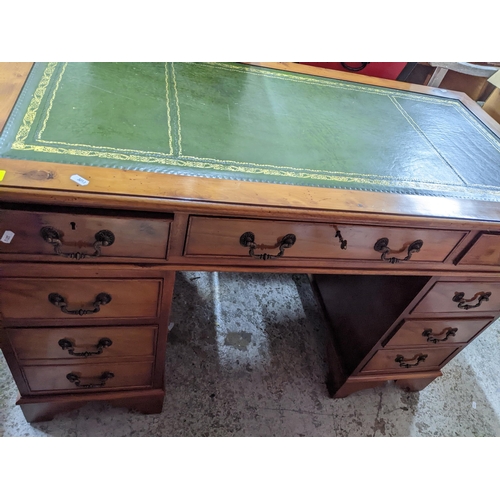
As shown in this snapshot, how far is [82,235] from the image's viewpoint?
749 millimetres

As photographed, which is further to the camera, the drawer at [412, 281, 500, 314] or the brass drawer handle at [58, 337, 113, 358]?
the drawer at [412, 281, 500, 314]

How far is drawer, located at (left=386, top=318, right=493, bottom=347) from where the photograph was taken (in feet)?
4.12

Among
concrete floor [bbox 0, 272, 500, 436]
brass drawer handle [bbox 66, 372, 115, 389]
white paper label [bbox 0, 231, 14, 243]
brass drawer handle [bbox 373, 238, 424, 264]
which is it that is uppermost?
brass drawer handle [bbox 373, 238, 424, 264]

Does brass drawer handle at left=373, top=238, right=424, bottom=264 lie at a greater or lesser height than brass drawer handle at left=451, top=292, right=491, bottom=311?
greater

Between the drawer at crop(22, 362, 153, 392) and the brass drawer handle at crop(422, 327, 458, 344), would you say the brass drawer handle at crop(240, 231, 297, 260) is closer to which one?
the drawer at crop(22, 362, 153, 392)

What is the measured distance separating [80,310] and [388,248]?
0.75 m

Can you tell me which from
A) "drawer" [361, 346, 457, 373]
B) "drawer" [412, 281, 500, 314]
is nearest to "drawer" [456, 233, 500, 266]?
"drawer" [412, 281, 500, 314]

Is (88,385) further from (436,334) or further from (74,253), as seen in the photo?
(436,334)

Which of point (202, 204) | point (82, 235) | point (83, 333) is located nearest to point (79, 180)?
point (82, 235)

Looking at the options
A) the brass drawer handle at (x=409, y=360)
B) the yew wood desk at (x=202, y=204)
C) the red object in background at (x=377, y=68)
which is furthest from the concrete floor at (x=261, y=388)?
the red object in background at (x=377, y=68)

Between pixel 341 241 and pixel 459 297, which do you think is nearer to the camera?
pixel 341 241

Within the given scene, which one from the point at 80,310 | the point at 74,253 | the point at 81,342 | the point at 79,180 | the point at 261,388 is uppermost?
the point at 79,180

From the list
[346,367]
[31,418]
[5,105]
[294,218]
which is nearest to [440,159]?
[294,218]

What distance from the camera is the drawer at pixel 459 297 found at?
1139 millimetres
